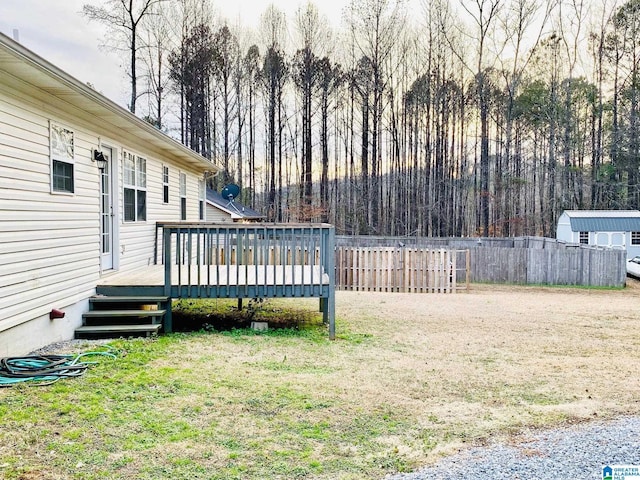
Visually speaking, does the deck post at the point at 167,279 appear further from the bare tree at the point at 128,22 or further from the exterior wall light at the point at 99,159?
the bare tree at the point at 128,22

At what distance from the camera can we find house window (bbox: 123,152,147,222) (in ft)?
26.3

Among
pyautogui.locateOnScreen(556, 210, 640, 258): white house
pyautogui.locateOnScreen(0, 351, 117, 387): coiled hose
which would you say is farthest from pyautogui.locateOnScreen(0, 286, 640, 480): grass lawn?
pyautogui.locateOnScreen(556, 210, 640, 258): white house

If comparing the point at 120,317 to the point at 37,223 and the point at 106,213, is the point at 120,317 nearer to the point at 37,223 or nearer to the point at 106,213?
the point at 106,213

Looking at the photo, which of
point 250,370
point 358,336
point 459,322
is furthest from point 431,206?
point 250,370

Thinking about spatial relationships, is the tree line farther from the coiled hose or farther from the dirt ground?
the coiled hose

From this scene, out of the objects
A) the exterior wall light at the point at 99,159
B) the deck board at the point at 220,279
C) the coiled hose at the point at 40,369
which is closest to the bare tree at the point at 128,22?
the exterior wall light at the point at 99,159

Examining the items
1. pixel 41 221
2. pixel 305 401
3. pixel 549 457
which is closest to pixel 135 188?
pixel 41 221

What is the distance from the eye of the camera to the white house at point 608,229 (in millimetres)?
21484

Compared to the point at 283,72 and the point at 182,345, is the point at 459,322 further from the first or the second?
the point at 283,72

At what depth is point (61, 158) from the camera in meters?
5.89

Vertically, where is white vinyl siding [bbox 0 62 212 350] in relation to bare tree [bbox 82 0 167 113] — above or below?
below

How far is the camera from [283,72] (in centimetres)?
2755

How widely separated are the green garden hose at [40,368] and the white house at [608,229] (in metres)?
22.5

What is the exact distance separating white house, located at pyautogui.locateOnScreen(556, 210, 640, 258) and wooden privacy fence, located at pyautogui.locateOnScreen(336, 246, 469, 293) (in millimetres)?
11943
